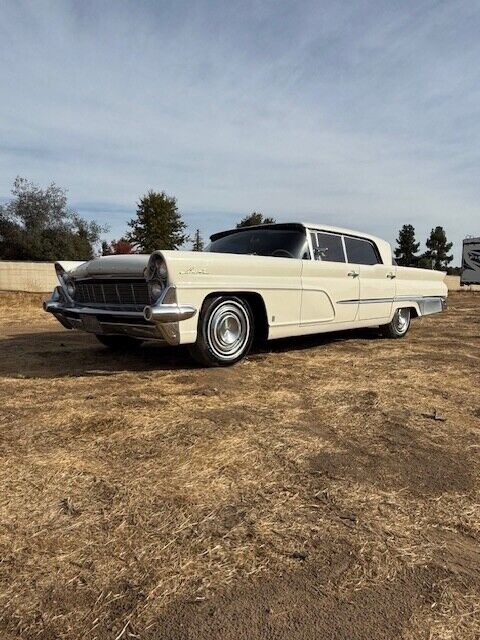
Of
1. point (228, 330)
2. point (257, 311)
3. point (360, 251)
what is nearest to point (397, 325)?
point (360, 251)

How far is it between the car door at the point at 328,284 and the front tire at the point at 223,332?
810mm

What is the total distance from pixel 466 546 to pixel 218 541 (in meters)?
0.93

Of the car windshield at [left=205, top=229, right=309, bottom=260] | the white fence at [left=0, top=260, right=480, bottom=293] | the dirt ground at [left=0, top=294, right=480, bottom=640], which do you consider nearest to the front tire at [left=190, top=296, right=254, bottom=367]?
the dirt ground at [left=0, top=294, right=480, bottom=640]

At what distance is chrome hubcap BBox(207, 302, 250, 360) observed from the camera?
4.53m

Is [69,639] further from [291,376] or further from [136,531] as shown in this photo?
[291,376]

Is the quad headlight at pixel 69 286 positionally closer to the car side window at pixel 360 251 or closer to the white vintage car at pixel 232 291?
the white vintage car at pixel 232 291

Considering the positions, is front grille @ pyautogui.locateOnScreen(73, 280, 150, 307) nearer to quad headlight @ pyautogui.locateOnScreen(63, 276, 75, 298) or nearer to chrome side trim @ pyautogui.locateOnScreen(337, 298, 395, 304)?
quad headlight @ pyautogui.locateOnScreen(63, 276, 75, 298)

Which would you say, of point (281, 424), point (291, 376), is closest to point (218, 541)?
point (281, 424)

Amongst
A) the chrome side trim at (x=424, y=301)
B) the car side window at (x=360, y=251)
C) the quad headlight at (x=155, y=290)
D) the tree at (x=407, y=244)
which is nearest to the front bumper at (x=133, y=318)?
the quad headlight at (x=155, y=290)

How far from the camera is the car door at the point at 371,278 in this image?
20.5 feet

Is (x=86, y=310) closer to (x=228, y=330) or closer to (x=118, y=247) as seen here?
(x=228, y=330)

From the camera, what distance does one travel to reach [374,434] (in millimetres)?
2939

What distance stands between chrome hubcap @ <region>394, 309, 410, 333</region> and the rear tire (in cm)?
381

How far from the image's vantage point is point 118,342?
5.93m
